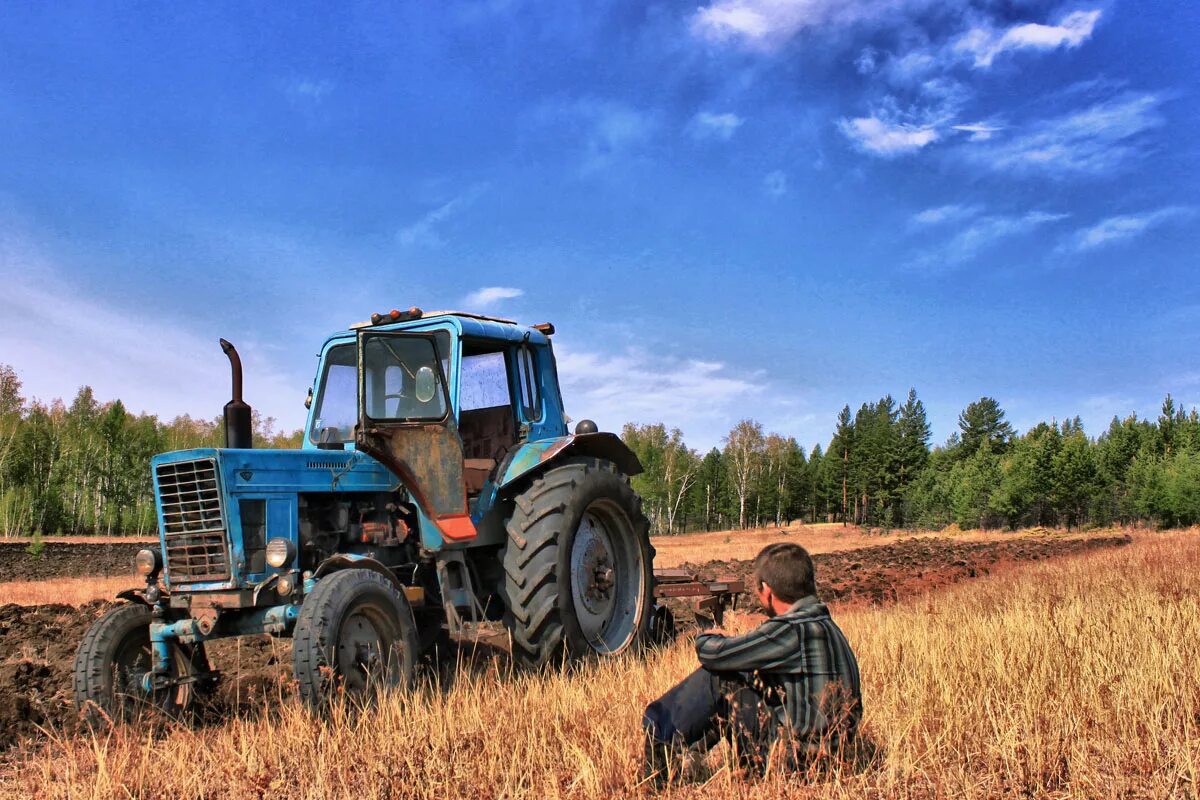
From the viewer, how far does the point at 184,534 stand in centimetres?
592

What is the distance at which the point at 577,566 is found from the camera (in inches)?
281

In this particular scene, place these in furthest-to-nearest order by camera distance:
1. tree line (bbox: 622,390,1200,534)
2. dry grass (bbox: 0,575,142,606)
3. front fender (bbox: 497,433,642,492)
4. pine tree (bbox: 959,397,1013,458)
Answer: pine tree (bbox: 959,397,1013,458), tree line (bbox: 622,390,1200,534), dry grass (bbox: 0,575,142,606), front fender (bbox: 497,433,642,492)

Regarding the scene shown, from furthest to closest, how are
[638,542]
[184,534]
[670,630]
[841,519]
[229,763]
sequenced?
[841,519]
[670,630]
[638,542]
[184,534]
[229,763]

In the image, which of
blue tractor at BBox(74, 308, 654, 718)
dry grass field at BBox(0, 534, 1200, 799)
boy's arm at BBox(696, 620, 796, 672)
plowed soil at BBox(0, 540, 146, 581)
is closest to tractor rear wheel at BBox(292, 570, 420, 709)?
blue tractor at BBox(74, 308, 654, 718)

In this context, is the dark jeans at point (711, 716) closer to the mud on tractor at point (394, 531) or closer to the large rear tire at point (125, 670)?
the mud on tractor at point (394, 531)

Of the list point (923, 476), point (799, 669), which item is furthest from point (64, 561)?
point (923, 476)

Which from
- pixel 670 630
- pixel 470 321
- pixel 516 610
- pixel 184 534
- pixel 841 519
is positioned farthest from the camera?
pixel 841 519

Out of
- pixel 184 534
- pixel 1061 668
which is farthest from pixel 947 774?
pixel 184 534

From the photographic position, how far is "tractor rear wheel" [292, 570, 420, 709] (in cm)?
503

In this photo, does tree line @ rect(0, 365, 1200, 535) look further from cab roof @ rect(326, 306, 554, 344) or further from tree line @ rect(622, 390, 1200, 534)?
cab roof @ rect(326, 306, 554, 344)

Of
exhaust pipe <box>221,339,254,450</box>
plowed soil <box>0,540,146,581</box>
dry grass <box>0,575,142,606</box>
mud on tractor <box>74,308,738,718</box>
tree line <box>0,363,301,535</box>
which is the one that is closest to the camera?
mud on tractor <box>74,308,738,718</box>

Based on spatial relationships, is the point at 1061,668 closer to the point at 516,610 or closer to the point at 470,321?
the point at 516,610

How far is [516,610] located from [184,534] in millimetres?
2184

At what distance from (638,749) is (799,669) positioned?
0.90m
